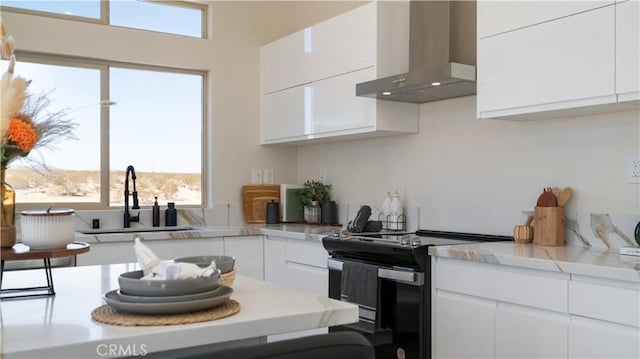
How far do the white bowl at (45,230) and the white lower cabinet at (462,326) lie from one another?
1.79m

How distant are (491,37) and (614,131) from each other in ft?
2.38

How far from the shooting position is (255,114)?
4902 mm

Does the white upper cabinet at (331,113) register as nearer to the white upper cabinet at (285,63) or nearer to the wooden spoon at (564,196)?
the white upper cabinet at (285,63)

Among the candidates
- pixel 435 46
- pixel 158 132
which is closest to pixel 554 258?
pixel 435 46

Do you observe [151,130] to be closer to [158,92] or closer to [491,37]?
[158,92]

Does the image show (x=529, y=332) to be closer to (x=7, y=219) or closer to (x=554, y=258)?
(x=554, y=258)

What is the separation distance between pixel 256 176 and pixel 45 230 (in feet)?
11.1

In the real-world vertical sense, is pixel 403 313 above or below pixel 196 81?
below

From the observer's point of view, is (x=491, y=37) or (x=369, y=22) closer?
(x=491, y=37)

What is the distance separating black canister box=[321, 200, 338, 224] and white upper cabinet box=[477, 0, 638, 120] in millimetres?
1771

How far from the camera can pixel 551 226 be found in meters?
2.95

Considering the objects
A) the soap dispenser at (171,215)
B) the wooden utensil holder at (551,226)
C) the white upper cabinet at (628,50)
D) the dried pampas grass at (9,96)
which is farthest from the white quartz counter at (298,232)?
the dried pampas grass at (9,96)

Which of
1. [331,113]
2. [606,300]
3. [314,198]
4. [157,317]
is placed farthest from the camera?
[314,198]

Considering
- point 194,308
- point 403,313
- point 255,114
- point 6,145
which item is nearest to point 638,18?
point 403,313
